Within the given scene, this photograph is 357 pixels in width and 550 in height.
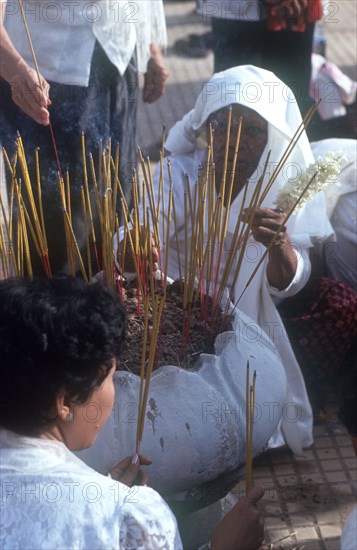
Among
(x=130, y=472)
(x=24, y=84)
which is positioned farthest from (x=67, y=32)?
(x=130, y=472)

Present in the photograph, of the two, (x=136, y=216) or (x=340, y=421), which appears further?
(x=340, y=421)

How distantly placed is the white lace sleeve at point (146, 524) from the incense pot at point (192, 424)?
1.02 ft

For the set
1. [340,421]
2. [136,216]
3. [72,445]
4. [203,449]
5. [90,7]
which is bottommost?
[340,421]

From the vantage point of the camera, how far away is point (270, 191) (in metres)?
2.42

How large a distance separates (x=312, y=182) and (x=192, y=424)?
626mm

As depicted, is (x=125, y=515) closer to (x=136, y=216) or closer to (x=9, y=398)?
(x=9, y=398)

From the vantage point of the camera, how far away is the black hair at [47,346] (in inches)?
50.5

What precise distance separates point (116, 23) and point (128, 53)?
0.11 metres

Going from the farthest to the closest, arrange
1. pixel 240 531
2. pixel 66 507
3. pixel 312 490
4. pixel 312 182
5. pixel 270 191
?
pixel 270 191 → pixel 312 490 → pixel 312 182 → pixel 240 531 → pixel 66 507

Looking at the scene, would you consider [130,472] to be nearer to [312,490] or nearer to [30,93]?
[312,490]

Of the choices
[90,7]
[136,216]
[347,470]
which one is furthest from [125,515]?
[90,7]

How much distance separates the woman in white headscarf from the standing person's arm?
0.43 meters

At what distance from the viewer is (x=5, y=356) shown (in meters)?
1.28

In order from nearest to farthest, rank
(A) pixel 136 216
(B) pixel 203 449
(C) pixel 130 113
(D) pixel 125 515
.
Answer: (D) pixel 125 515 → (B) pixel 203 449 → (A) pixel 136 216 → (C) pixel 130 113
